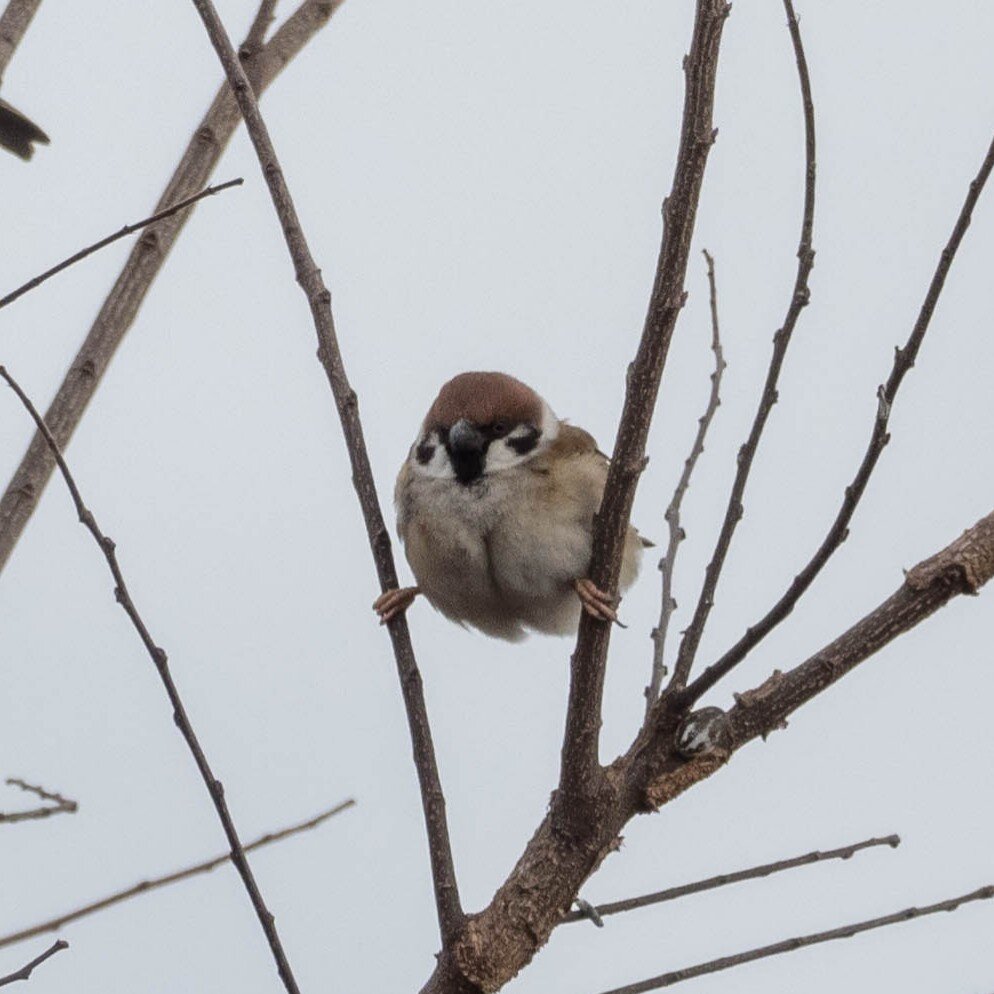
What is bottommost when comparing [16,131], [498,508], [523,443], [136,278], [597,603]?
[597,603]

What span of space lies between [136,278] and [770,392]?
1.18 meters

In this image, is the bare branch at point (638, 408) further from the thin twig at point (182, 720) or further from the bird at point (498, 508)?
the bird at point (498, 508)

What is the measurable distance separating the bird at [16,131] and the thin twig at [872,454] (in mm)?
2861

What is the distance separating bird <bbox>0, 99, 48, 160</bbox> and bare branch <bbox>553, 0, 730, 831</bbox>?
2.58 meters

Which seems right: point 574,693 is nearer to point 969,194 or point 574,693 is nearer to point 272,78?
point 969,194

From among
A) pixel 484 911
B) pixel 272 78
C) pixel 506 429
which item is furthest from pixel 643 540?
pixel 484 911

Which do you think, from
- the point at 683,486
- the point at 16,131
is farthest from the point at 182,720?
the point at 16,131

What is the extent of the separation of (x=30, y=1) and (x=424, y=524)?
1.31m

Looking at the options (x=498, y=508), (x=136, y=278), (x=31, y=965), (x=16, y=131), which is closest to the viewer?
(x=31, y=965)

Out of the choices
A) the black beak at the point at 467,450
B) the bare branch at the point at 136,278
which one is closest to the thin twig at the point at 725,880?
the bare branch at the point at 136,278

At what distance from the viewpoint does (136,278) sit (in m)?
2.68

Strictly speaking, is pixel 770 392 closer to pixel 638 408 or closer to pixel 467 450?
pixel 638 408

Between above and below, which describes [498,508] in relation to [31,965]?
above

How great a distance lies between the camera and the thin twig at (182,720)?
67.3 inches
